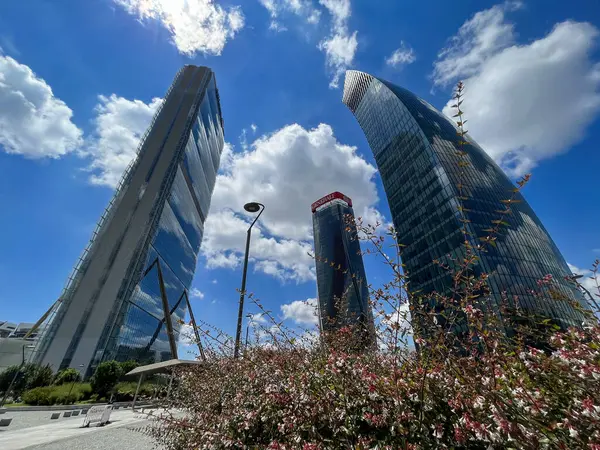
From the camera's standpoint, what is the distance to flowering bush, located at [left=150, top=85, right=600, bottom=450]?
60.5 inches

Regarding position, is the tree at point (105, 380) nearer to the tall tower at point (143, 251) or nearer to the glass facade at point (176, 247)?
the tall tower at point (143, 251)

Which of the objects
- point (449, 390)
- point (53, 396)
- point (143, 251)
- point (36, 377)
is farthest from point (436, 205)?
point (143, 251)

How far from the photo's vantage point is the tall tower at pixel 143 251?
59.7 m

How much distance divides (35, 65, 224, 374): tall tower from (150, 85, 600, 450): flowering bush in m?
44.9

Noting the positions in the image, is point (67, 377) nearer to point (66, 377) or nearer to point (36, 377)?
point (66, 377)

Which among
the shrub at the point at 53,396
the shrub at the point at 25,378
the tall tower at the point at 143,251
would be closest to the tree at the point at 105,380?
the shrub at the point at 53,396

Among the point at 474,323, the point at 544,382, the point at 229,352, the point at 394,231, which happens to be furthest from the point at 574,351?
the point at 229,352

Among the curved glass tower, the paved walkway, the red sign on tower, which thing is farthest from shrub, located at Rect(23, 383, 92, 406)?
the red sign on tower

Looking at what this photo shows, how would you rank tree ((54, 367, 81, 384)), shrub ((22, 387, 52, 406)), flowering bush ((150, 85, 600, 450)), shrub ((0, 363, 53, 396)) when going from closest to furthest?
flowering bush ((150, 85, 600, 450)) → shrub ((22, 387, 52, 406)) → shrub ((0, 363, 53, 396)) → tree ((54, 367, 81, 384))

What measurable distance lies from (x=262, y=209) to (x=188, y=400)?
621 centimetres

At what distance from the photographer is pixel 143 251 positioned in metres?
69.2

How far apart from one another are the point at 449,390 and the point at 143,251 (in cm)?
7913

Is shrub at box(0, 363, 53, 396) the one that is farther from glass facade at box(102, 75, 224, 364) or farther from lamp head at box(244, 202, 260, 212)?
lamp head at box(244, 202, 260, 212)

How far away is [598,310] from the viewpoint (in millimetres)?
1843
